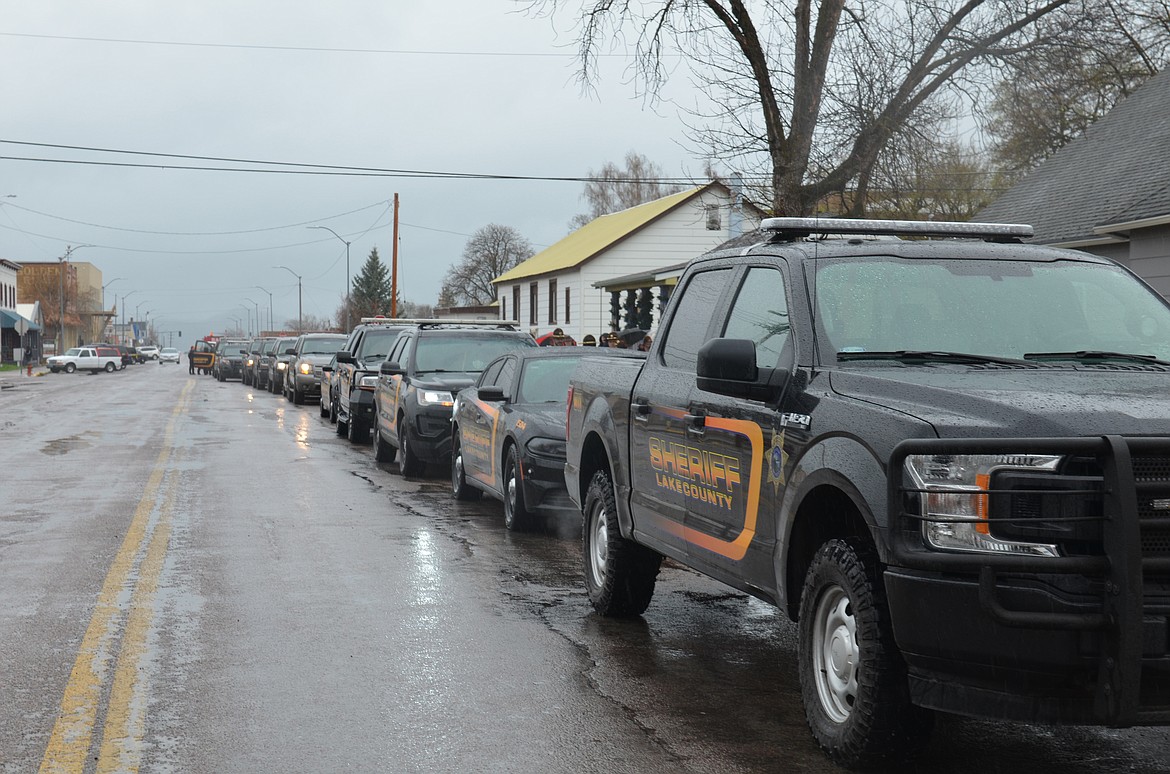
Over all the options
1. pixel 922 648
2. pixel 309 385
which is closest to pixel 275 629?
pixel 922 648

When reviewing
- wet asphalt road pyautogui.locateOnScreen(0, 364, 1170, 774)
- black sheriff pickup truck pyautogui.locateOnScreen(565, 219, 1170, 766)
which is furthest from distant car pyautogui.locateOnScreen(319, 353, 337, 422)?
black sheriff pickup truck pyautogui.locateOnScreen(565, 219, 1170, 766)

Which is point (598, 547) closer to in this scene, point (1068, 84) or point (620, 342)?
point (620, 342)

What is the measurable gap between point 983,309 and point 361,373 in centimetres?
1499

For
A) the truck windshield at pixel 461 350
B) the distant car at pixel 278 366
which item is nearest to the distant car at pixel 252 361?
the distant car at pixel 278 366

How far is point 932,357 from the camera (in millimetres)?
5379

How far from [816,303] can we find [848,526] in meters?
1.15

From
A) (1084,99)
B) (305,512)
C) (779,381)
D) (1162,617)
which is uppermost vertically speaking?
(1084,99)

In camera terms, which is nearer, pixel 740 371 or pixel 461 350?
pixel 740 371

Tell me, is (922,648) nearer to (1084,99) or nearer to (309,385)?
(309,385)

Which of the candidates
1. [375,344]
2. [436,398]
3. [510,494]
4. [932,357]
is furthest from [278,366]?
[932,357]

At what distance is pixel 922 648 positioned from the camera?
436 cm

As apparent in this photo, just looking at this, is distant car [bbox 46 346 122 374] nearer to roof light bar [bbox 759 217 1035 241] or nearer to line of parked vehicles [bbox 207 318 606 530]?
line of parked vehicles [bbox 207 318 606 530]

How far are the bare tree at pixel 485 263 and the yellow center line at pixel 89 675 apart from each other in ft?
335

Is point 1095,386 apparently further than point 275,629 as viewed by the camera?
No
